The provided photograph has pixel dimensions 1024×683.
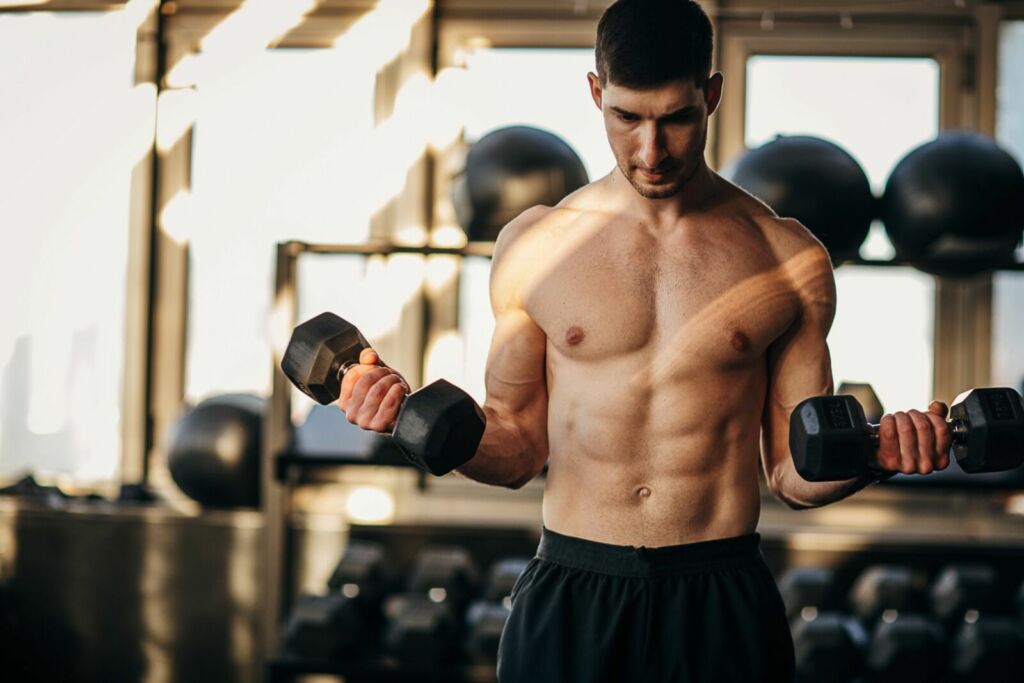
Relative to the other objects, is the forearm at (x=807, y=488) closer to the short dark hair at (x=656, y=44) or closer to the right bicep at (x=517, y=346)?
the right bicep at (x=517, y=346)

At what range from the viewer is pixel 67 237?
4707 mm

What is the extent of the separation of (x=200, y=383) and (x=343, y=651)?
4.73 feet

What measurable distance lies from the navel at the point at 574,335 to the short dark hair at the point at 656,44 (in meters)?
0.34

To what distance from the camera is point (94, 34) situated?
4.73 metres

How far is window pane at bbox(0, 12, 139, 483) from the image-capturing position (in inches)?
184

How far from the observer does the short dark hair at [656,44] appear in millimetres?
1600

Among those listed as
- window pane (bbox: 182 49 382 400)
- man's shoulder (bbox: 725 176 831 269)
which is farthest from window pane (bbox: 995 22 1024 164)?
man's shoulder (bbox: 725 176 831 269)

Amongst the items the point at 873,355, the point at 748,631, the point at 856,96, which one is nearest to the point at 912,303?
the point at 873,355

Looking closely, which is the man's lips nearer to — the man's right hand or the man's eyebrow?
the man's eyebrow

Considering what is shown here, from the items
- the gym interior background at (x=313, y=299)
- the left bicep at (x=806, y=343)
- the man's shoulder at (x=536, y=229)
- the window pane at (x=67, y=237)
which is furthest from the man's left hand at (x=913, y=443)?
the window pane at (x=67, y=237)

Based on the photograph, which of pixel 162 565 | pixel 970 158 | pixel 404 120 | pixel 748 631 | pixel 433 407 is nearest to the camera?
pixel 433 407

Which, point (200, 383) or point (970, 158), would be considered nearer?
point (970, 158)

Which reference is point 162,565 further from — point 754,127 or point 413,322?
point 754,127

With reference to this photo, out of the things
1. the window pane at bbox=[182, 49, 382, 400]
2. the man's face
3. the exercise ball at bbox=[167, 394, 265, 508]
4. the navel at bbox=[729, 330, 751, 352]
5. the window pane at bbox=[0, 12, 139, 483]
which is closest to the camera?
the man's face
